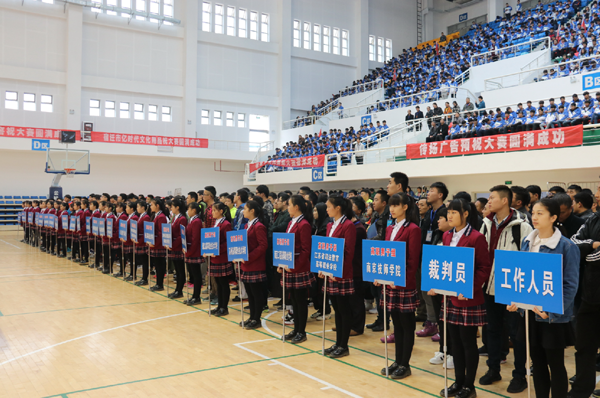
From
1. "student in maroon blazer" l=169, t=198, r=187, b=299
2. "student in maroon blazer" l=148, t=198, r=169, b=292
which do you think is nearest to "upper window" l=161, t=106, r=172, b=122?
"student in maroon blazer" l=148, t=198, r=169, b=292

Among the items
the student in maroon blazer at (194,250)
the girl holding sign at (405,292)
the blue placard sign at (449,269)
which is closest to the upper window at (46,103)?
the student in maroon blazer at (194,250)

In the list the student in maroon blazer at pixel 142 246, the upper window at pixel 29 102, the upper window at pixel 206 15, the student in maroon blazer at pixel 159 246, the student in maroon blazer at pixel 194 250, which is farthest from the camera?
the upper window at pixel 206 15

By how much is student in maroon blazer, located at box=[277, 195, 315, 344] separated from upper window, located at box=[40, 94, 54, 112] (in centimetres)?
2262

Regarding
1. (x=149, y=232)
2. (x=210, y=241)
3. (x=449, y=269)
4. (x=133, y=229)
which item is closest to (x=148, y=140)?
(x=133, y=229)

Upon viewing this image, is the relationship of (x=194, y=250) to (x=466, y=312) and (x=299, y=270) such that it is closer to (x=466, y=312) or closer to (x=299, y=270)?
(x=299, y=270)

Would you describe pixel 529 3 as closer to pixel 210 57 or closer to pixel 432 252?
pixel 210 57

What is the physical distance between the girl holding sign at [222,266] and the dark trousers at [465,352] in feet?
12.0

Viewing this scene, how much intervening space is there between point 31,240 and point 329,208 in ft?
51.7

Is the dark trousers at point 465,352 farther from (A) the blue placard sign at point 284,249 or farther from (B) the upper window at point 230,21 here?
(B) the upper window at point 230,21

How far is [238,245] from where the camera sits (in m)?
6.09

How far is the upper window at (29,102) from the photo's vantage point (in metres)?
23.1

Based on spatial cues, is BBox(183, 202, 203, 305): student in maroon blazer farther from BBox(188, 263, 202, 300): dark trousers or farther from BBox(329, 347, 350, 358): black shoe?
BBox(329, 347, 350, 358): black shoe

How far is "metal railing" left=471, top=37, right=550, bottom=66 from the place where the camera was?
18812mm

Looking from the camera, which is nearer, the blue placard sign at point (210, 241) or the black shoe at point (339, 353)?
the black shoe at point (339, 353)
